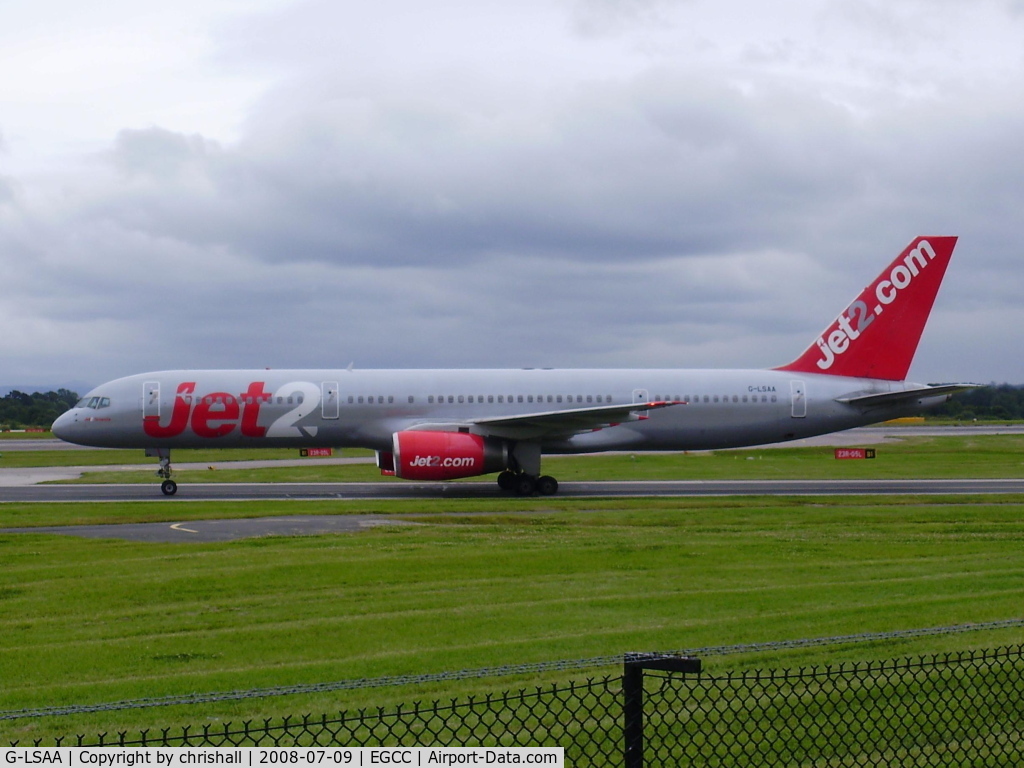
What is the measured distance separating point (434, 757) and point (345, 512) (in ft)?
65.8

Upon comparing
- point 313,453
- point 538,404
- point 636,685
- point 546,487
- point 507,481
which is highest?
point 538,404

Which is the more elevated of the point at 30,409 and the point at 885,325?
the point at 885,325

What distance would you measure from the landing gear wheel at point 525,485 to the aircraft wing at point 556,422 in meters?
1.17

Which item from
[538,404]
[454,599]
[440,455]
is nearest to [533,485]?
[538,404]

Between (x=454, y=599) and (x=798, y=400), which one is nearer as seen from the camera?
(x=454, y=599)

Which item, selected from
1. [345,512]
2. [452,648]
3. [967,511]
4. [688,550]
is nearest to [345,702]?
[452,648]

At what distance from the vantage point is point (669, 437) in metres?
33.5

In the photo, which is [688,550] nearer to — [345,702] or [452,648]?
[452,648]

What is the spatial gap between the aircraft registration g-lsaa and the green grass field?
744 centimetres

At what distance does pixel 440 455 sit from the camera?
96.8 ft

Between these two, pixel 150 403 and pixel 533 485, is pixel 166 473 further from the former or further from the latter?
pixel 533 485

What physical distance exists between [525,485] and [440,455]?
3.04m

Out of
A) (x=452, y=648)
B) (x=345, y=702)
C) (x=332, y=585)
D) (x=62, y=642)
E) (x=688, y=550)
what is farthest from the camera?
(x=688, y=550)

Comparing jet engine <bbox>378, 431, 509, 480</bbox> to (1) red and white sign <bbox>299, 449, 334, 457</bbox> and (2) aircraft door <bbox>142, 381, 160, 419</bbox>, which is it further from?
(1) red and white sign <bbox>299, 449, 334, 457</bbox>
